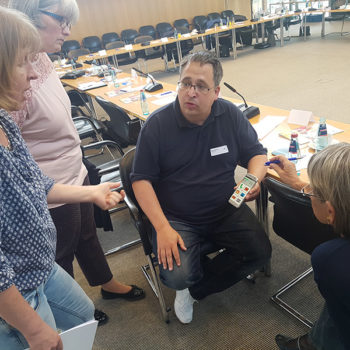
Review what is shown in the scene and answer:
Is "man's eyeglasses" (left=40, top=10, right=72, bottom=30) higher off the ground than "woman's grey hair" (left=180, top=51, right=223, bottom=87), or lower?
higher

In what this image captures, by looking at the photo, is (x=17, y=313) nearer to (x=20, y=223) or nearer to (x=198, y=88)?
(x=20, y=223)

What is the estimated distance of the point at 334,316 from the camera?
3.06 ft

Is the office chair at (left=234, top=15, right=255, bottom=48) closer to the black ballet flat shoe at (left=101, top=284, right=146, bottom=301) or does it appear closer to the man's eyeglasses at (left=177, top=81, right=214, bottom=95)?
the man's eyeglasses at (left=177, top=81, right=214, bottom=95)

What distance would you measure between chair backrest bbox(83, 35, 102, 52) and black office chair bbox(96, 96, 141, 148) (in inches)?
254

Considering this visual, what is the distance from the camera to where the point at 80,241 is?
63.0 inches

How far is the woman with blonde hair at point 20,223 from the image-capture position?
742 millimetres

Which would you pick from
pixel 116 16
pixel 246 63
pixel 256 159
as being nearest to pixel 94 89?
pixel 256 159

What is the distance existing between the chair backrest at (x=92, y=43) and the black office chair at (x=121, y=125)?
6442 millimetres

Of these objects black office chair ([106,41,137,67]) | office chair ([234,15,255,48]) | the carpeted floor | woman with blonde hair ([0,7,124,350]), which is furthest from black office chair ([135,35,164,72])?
woman with blonde hair ([0,7,124,350])

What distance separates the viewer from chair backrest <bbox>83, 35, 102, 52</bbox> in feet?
27.8

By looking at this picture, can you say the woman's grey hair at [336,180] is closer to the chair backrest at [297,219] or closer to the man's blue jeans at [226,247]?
the chair backrest at [297,219]

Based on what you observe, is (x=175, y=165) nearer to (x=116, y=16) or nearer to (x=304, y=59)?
(x=304, y=59)

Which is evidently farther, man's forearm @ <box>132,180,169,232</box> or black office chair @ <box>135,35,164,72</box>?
black office chair @ <box>135,35,164,72</box>

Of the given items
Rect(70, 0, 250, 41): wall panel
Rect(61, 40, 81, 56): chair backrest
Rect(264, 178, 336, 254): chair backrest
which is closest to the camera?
Rect(264, 178, 336, 254): chair backrest
